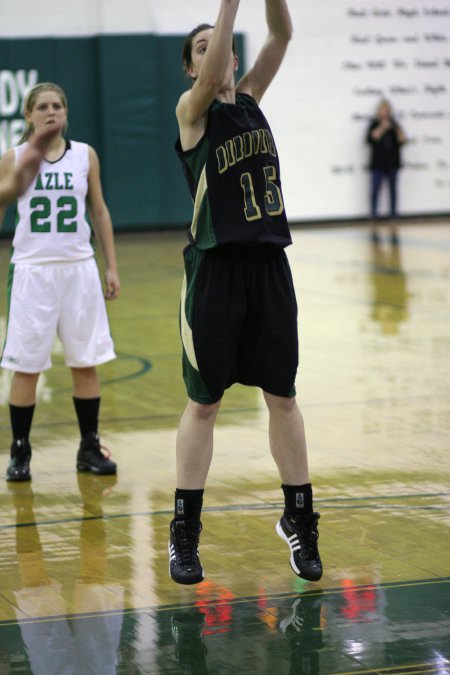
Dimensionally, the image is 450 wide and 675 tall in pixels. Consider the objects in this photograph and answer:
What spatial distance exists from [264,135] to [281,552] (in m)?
1.58

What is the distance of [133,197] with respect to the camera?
19016 mm

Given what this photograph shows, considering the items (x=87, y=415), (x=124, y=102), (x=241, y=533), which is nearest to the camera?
(x=241, y=533)

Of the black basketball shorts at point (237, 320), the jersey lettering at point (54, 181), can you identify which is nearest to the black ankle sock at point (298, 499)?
the black basketball shorts at point (237, 320)

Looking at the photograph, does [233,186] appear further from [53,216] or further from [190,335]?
[53,216]

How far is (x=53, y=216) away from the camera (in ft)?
19.0

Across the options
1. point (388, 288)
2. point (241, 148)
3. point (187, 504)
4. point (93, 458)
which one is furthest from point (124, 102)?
point (187, 504)

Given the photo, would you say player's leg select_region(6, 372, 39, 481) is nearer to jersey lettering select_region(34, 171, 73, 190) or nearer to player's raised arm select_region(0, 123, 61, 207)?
jersey lettering select_region(34, 171, 73, 190)

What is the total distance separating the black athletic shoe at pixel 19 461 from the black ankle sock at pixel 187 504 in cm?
172

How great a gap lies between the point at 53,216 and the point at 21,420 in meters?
1.00

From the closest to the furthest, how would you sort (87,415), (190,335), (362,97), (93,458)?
(190,335) → (93,458) → (87,415) → (362,97)

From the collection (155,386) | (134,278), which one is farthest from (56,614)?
(134,278)

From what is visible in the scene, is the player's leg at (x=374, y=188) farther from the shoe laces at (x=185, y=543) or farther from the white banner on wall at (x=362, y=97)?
the shoe laces at (x=185, y=543)

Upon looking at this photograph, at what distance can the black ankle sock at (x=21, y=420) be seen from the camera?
5.87 m

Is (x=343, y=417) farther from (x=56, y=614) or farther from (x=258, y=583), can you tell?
(x=56, y=614)
